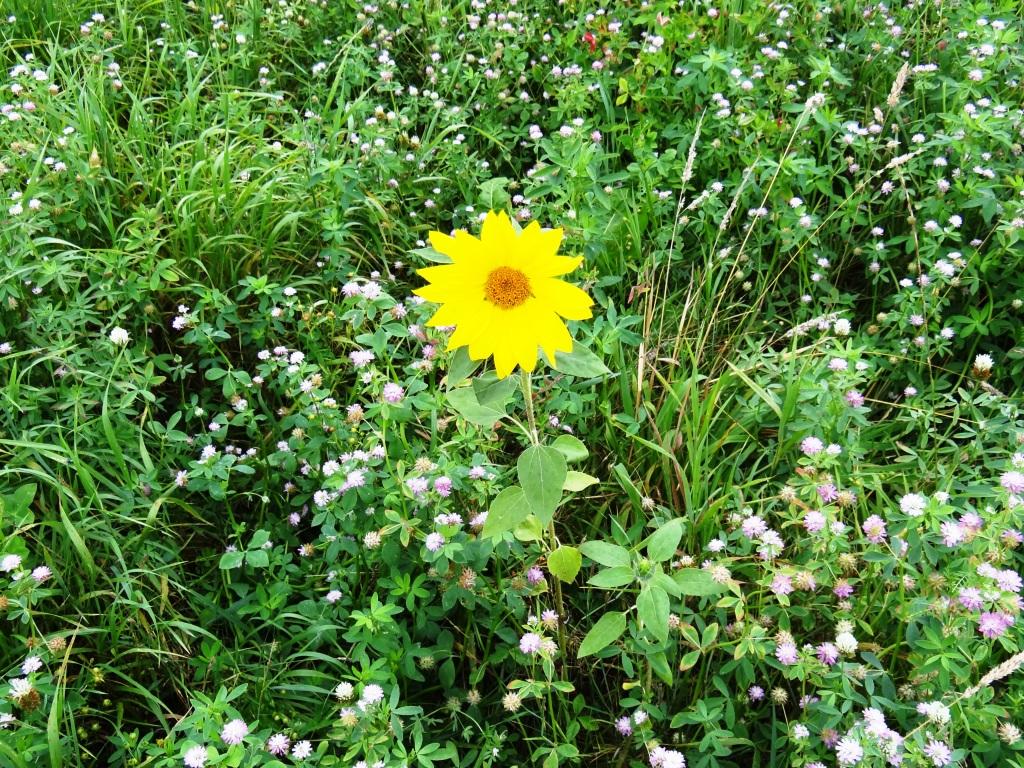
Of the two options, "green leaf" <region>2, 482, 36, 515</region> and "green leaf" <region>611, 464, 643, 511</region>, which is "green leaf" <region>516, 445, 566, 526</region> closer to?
"green leaf" <region>611, 464, 643, 511</region>

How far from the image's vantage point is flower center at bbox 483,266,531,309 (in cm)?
142

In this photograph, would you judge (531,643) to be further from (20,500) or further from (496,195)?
(496,195)

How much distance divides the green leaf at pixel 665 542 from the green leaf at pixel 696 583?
7 cm

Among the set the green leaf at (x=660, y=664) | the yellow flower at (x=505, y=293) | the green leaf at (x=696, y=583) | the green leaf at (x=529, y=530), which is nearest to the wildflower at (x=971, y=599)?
the green leaf at (x=696, y=583)

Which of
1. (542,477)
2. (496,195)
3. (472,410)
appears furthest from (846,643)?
(496,195)

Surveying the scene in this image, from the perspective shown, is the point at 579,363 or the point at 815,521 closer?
the point at 579,363

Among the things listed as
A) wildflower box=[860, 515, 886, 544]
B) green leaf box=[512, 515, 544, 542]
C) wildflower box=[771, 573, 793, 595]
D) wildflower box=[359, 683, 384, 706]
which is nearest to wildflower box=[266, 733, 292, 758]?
wildflower box=[359, 683, 384, 706]

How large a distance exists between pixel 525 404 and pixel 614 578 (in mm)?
495

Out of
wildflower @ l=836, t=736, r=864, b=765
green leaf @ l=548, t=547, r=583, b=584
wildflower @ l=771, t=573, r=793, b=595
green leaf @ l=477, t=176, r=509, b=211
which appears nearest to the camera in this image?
wildflower @ l=836, t=736, r=864, b=765

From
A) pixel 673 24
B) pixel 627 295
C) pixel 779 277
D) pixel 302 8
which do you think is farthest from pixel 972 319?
pixel 302 8

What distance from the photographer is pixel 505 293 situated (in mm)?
1420

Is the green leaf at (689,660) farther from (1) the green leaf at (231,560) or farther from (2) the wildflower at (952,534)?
(1) the green leaf at (231,560)

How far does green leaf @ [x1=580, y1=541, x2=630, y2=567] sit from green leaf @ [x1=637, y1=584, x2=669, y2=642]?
0.08m

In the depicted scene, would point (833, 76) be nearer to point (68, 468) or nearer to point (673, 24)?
point (673, 24)
